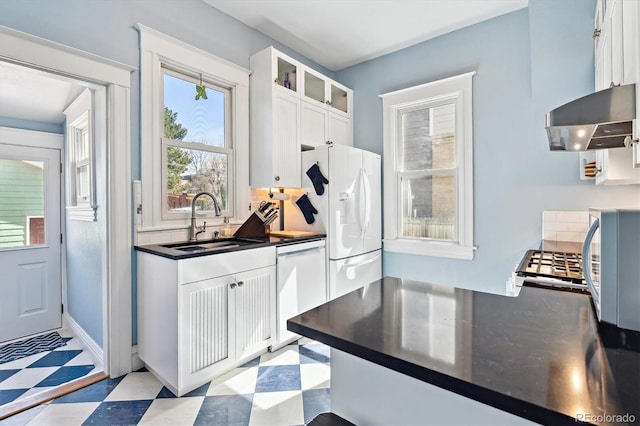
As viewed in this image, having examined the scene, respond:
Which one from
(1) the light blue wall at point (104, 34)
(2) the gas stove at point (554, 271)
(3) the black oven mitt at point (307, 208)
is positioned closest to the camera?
(2) the gas stove at point (554, 271)

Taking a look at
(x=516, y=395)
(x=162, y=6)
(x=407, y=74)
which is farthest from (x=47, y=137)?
(x=516, y=395)

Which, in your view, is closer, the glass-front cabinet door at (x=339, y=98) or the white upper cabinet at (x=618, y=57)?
the white upper cabinet at (x=618, y=57)

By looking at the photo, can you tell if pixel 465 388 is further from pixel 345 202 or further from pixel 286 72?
pixel 286 72

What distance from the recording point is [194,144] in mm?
2670

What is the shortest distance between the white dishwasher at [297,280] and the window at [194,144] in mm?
758

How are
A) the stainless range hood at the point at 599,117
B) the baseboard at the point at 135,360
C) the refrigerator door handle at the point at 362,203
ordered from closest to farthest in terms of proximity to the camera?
1. the stainless range hood at the point at 599,117
2. the baseboard at the point at 135,360
3. the refrigerator door handle at the point at 362,203

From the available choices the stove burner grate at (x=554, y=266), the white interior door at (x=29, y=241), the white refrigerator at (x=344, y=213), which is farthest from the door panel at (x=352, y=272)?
the white interior door at (x=29, y=241)

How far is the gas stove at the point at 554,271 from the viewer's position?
140 centimetres

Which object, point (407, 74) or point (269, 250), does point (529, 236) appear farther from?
point (269, 250)

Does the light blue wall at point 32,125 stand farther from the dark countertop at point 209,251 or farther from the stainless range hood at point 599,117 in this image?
the stainless range hood at point 599,117

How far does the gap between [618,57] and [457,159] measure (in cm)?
183

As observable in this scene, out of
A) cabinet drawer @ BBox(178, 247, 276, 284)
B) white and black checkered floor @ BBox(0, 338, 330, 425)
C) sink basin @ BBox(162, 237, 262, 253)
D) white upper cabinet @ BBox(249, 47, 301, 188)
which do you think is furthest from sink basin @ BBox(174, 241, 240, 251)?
white and black checkered floor @ BBox(0, 338, 330, 425)

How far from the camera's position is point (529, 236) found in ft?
9.10

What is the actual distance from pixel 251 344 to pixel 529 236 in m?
2.53
